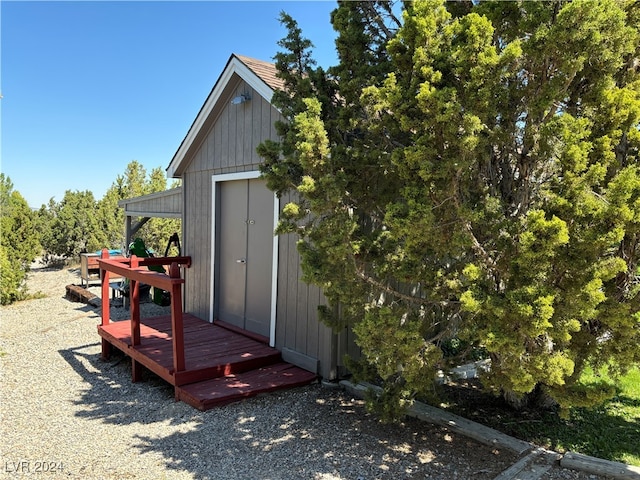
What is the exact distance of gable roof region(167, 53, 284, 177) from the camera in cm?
559

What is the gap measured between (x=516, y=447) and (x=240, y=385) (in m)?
2.94

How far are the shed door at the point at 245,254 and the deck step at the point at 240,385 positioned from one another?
101 cm

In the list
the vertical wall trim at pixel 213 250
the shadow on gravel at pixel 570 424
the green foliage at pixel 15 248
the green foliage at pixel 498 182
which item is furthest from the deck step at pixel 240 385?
the green foliage at pixel 15 248

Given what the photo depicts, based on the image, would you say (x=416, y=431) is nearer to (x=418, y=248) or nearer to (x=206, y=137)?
(x=418, y=248)

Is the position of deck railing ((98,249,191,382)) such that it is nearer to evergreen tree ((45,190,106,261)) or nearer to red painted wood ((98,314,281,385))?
red painted wood ((98,314,281,385))

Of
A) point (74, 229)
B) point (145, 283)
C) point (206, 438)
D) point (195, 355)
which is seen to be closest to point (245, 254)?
point (145, 283)

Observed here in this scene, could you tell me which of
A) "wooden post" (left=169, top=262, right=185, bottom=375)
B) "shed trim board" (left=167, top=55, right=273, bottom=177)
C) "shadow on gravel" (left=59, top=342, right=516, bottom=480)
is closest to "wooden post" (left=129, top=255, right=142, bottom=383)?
"shadow on gravel" (left=59, top=342, right=516, bottom=480)

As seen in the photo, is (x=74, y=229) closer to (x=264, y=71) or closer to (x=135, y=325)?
(x=135, y=325)

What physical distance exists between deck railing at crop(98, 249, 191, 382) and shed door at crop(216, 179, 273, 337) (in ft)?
3.66

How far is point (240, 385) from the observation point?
476cm

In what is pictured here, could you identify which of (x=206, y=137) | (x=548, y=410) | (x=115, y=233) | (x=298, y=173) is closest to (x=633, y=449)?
(x=548, y=410)

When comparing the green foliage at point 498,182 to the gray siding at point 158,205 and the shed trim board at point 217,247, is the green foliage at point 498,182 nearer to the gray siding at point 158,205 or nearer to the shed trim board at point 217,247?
the shed trim board at point 217,247

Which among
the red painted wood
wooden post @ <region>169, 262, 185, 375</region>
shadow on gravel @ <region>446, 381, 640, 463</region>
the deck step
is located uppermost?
wooden post @ <region>169, 262, 185, 375</region>

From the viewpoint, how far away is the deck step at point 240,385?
4.45 meters
